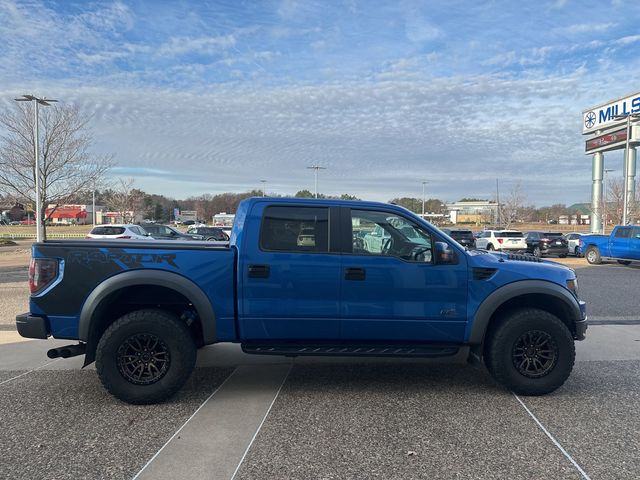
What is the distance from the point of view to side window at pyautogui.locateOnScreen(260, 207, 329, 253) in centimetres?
450

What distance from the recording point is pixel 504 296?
4.49 m

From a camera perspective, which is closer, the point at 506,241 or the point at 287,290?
the point at 287,290

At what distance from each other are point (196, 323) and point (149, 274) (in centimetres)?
89

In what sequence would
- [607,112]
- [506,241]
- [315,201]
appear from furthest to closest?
[607,112]
[506,241]
[315,201]

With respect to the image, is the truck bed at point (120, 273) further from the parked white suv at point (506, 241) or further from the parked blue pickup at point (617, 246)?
the parked white suv at point (506, 241)

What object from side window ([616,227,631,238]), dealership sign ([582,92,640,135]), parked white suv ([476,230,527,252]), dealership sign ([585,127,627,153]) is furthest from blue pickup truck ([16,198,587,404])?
dealership sign ([585,127,627,153])

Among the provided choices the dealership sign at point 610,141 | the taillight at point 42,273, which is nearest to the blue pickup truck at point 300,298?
the taillight at point 42,273

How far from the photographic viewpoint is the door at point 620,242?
17969 millimetres

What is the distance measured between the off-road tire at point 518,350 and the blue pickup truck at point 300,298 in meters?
0.01

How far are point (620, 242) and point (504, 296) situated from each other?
1677 cm

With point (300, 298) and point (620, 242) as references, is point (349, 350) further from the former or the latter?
point (620, 242)

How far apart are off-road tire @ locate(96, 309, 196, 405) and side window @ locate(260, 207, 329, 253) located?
3.79ft

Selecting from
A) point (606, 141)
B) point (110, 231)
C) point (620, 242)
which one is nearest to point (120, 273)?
point (620, 242)

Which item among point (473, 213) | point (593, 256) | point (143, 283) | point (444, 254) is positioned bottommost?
point (593, 256)
